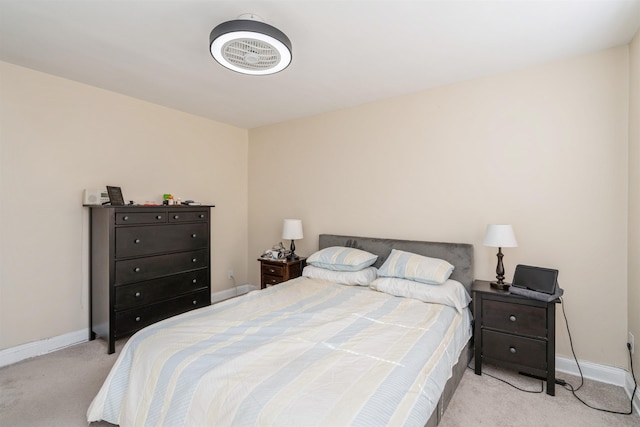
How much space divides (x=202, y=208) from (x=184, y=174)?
0.63 metres

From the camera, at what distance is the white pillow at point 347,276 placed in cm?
287

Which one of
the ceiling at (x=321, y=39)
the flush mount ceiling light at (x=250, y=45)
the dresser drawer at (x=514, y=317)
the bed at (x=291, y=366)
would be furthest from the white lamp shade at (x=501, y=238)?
the flush mount ceiling light at (x=250, y=45)

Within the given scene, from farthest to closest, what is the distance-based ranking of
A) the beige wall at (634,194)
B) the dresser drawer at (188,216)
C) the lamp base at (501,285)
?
1. the dresser drawer at (188,216)
2. the lamp base at (501,285)
3. the beige wall at (634,194)

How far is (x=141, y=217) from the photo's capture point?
291 centimetres

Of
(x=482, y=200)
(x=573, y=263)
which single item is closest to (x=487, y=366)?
(x=573, y=263)

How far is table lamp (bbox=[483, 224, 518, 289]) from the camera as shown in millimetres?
2305

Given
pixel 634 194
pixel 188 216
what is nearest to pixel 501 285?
pixel 634 194

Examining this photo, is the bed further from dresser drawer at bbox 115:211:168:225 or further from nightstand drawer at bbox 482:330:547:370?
dresser drawer at bbox 115:211:168:225

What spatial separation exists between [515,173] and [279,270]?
2555mm

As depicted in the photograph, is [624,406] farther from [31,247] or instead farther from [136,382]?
[31,247]

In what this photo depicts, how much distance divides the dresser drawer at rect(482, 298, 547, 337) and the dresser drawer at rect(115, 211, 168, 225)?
3.04 metres

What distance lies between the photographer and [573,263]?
236 centimetres

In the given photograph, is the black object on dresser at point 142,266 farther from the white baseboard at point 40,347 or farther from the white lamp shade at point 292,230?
the white lamp shade at point 292,230

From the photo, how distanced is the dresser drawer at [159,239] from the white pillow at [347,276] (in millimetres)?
1337
